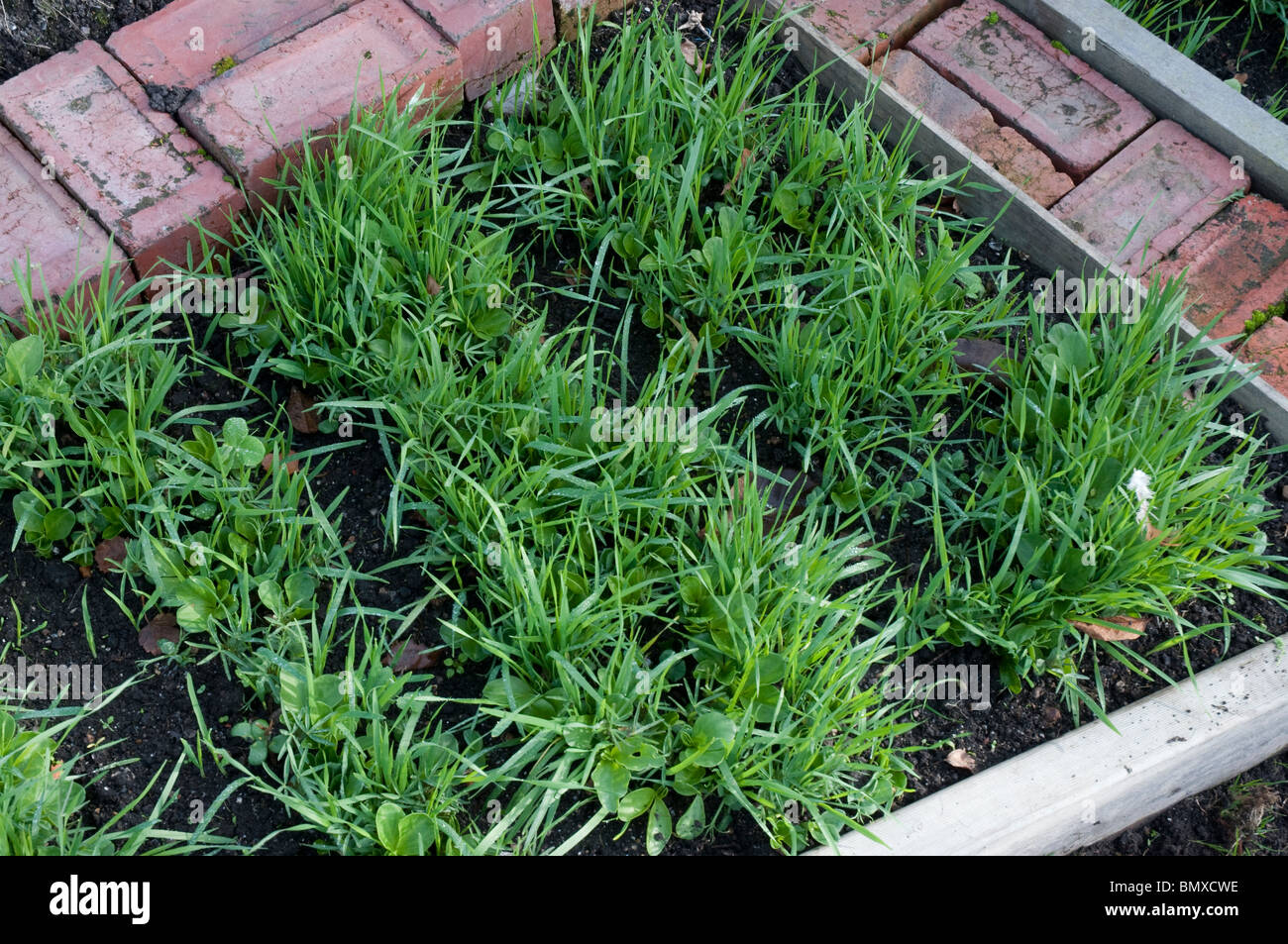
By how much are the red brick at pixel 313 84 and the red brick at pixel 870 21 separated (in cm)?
101

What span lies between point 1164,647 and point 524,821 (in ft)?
4.30

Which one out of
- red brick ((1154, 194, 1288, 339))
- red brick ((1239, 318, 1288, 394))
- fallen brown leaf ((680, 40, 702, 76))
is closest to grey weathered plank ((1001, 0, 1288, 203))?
red brick ((1154, 194, 1288, 339))

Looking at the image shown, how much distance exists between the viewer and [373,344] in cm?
232

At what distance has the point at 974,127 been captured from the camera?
298 cm

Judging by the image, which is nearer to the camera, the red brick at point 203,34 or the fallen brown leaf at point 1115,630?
the fallen brown leaf at point 1115,630

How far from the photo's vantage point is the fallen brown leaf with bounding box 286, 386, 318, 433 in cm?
239

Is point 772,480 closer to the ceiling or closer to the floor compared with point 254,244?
closer to the floor

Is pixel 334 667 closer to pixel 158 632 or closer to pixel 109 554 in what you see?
pixel 158 632

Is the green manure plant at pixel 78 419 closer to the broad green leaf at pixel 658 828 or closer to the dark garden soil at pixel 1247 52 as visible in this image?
the broad green leaf at pixel 658 828

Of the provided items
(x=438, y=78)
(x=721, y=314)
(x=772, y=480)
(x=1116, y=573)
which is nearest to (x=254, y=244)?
(x=438, y=78)

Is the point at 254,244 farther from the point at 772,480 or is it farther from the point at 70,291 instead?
the point at 772,480

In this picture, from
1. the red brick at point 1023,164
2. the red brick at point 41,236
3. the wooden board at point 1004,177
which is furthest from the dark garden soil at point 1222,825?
the red brick at point 41,236

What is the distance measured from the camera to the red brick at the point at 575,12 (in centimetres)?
284

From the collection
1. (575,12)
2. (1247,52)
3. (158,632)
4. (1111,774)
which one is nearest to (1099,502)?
(1111,774)
